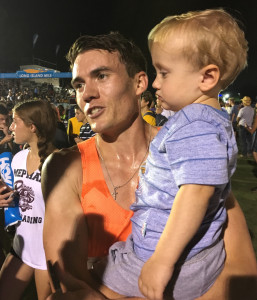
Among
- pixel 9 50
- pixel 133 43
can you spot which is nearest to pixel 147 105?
pixel 133 43

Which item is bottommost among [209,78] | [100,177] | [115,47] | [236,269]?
[236,269]

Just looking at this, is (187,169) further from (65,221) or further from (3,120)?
(3,120)

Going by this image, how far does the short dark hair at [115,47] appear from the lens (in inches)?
71.2

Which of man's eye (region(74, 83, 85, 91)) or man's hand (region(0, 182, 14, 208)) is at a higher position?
man's eye (region(74, 83, 85, 91))

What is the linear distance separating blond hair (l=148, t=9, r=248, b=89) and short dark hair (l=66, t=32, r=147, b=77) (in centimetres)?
64

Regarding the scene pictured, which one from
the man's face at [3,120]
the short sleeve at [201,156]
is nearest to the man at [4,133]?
the man's face at [3,120]

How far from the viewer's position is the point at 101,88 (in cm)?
179

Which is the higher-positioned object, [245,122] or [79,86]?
[79,86]

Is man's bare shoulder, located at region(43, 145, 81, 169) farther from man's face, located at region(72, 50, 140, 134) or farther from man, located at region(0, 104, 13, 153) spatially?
man, located at region(0, 104, 13, 153)

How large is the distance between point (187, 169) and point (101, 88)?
968 millimetres

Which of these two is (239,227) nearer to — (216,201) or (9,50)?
(216,201)

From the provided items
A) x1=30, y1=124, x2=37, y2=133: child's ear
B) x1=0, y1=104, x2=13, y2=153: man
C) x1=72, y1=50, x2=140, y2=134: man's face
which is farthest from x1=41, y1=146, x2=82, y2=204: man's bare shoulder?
x1=0, y1=104, x2=13, y2=153: man

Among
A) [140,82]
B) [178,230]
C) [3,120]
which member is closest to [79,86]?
[140,82]

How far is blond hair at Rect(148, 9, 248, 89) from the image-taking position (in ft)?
3.91
